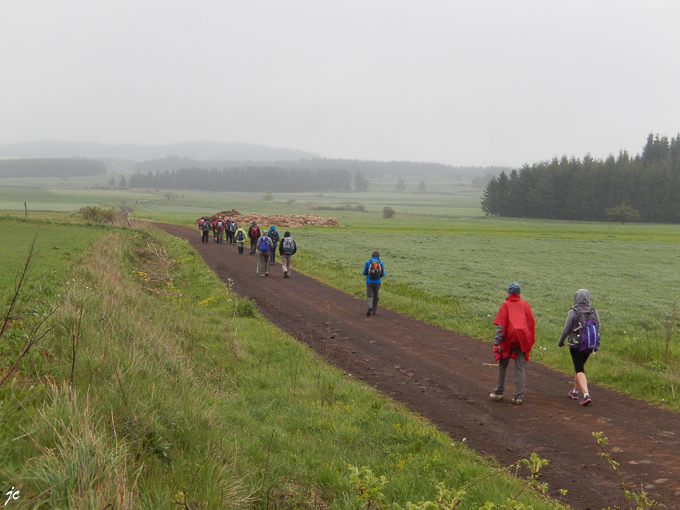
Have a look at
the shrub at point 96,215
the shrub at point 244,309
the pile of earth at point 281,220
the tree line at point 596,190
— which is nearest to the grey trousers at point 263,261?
the shrub at point 244,309

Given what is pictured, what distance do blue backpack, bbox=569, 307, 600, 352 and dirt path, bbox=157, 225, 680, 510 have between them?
1.04 meters

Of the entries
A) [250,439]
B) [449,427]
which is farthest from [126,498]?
[449,427]

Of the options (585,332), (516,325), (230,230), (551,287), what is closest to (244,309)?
(516,325)

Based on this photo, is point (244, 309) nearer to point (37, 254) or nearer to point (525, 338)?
point (525, 338)

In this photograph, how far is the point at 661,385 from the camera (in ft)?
32.7

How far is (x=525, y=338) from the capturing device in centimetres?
934

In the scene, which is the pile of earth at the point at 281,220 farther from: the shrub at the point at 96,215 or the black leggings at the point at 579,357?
the black leggings at the point at 579,357

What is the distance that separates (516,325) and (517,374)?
88 cm

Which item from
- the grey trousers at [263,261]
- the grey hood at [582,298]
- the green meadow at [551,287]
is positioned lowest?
the green meadow at [551,287]

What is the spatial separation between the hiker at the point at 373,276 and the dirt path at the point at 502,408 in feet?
1.59

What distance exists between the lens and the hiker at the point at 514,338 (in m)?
9.30

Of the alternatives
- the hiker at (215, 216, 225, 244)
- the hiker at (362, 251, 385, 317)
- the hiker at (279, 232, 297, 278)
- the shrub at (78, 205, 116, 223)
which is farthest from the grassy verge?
the shrub at (78, 205, 116, 223)

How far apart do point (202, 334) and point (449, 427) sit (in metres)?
6.14

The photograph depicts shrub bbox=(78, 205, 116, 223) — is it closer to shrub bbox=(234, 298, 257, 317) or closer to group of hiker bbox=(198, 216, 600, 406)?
shrub bbox=(234, 298, 257, 317)
